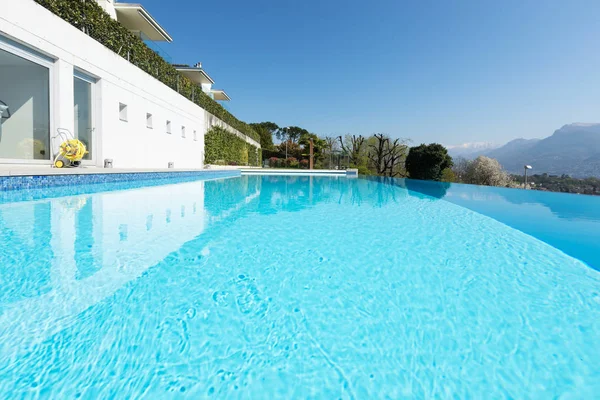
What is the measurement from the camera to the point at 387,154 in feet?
87.1

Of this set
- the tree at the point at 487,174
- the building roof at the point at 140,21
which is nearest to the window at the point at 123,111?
the building roof at the point at 140,21

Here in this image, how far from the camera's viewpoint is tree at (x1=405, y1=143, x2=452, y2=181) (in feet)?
63.1

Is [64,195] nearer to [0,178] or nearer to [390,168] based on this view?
[0,178]

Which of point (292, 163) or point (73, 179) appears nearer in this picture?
point (73, 179)

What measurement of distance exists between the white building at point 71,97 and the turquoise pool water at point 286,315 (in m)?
4.38

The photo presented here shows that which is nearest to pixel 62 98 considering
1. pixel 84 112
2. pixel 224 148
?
pixel 84 112

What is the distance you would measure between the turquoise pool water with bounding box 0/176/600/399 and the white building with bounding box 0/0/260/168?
438cm

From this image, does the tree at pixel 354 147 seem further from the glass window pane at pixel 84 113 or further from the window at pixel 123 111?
the glass window pane at pixel 84 113

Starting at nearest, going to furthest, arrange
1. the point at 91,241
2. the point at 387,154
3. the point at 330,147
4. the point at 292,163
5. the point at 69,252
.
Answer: the point at 69,252 < the point at 91,241 < the point at 387,154 < the point at 292,163 < the point at 330,147

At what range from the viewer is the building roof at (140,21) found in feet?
45.2

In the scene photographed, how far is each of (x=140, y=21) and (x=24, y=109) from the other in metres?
11.0

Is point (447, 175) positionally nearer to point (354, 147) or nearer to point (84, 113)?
point (354, 147)

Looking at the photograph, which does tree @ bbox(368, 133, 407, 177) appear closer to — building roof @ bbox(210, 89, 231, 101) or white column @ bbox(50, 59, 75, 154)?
building roof @ bbox(210, 89, 231, 101)

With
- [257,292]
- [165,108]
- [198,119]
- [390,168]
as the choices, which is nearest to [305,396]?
[257,292]
